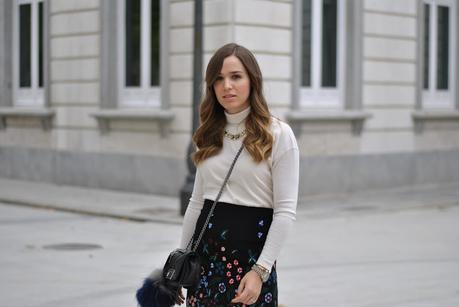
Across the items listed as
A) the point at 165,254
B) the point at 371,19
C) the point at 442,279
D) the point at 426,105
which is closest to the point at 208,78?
the point at 442,279

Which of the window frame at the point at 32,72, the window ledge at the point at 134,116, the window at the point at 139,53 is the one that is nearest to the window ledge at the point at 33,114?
the window frame at the point at 32,72

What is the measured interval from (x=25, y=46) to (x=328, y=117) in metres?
7.46

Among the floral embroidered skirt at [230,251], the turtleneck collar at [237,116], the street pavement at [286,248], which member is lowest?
the street pavement at [286,248]

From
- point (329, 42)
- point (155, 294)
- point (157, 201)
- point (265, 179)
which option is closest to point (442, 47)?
point (329, 42)

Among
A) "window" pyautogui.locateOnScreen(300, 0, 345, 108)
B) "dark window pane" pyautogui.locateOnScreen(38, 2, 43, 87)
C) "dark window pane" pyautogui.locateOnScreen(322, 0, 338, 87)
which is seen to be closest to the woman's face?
"window" pyautogui.locateOnScreen(300, 0, 345, 108)

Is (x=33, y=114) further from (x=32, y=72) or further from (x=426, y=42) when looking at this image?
(x=426, y=42)

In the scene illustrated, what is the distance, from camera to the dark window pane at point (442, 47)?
2091cm

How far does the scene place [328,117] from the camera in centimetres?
1772

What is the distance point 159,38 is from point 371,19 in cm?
406

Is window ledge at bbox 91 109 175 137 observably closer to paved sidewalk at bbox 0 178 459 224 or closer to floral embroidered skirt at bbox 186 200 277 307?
paved sidewalk at bbox 0 178 459 224

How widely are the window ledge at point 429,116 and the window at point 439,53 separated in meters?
0.35

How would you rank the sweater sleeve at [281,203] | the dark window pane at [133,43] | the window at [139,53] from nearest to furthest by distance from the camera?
the sweater sleeve at [281,203], the window at [139,53], the dark window pane at [133,43]

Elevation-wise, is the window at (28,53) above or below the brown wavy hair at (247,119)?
above

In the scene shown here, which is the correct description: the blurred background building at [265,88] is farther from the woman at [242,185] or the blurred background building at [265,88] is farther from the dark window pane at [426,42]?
the woman at [242,185]
